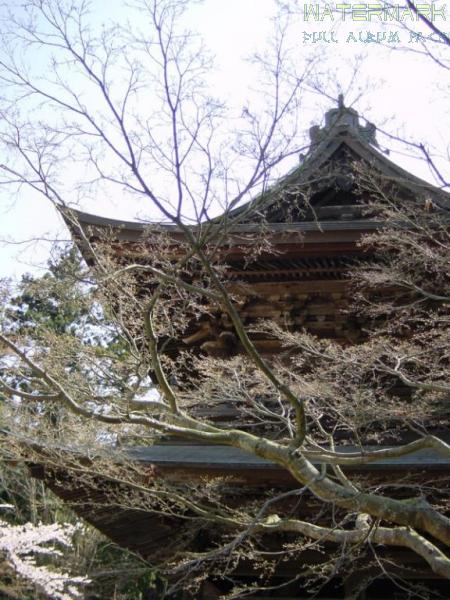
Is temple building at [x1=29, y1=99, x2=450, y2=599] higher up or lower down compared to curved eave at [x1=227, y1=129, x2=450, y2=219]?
lower down

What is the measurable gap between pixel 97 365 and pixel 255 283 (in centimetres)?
201

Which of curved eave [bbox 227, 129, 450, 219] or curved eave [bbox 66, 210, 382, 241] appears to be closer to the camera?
curved eave [bbox 66, 210, 382, 241]

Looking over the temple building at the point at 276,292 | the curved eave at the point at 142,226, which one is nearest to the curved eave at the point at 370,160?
the temple building at the point at 276,292

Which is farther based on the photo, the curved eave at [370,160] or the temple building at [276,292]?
the curved eave at [370,160]

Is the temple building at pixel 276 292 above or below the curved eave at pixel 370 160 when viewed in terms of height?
below

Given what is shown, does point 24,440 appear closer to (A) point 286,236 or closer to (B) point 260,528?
(B) point 260,528

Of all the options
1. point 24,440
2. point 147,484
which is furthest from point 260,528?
point 24,440

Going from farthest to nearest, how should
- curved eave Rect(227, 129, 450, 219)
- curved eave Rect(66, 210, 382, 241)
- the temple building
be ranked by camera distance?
curved eave Rect(227, 129, 450, 219)
curved eave Rect(66, 210, 382, 241)
the temple building

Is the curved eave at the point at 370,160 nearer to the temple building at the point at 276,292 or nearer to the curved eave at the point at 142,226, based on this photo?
the temple building at the point at 276,292

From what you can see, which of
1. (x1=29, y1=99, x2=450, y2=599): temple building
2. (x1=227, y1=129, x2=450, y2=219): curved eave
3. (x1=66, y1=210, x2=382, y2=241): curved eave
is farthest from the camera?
(x1=227, y1=129, x2=450, y2=219): curved eave

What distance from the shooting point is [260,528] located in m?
4.36

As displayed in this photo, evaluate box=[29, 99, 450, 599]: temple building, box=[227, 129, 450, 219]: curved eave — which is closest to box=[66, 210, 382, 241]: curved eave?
box=[29, 99, 450, 599]: temple building

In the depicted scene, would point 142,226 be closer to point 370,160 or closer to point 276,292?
point 276,292

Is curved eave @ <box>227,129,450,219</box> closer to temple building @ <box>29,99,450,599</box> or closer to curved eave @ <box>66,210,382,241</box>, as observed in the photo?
temple building @ <box>29,99,450,599</box>
